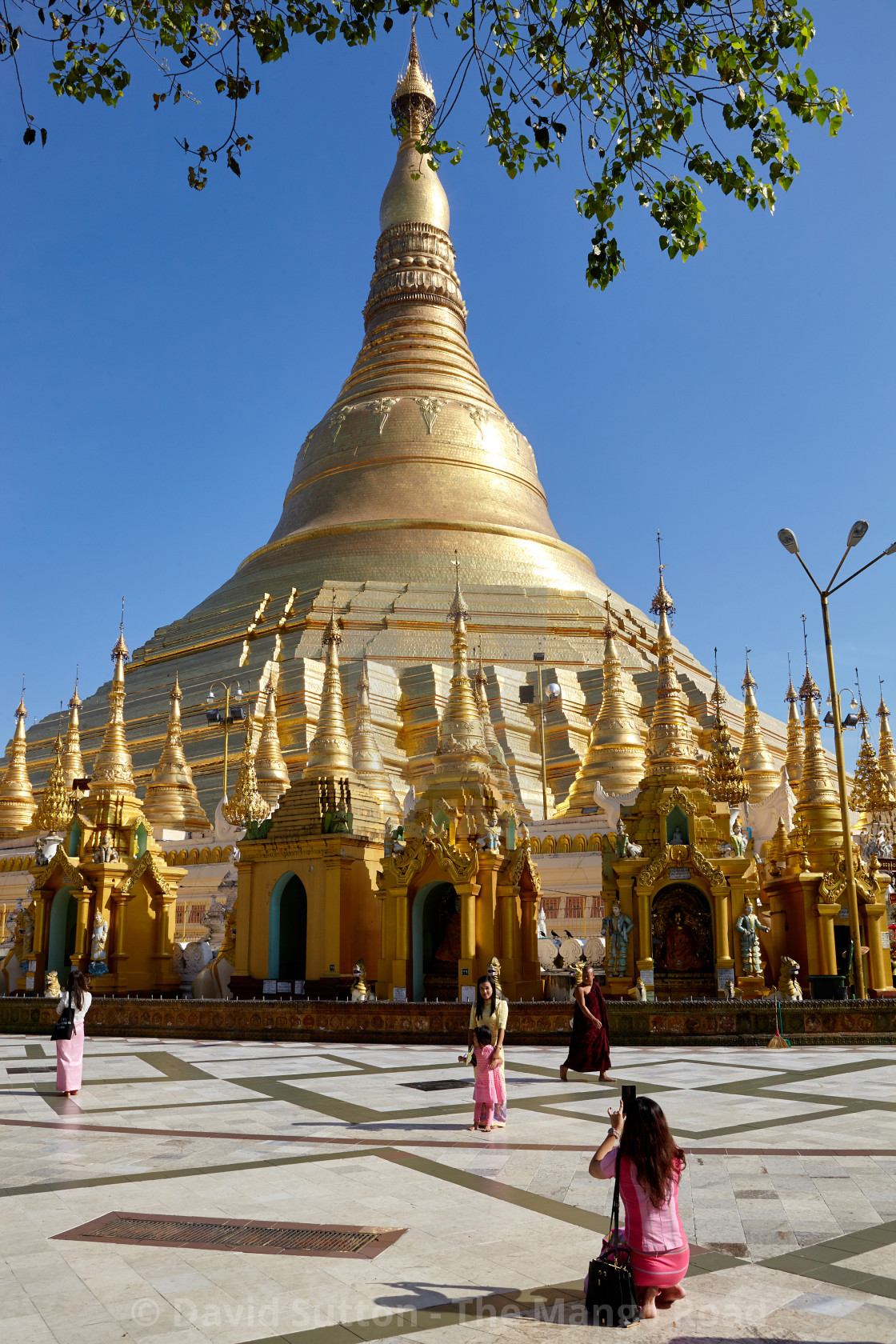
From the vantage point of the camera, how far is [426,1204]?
21.8 feet

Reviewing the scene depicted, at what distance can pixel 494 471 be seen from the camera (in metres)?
55.2

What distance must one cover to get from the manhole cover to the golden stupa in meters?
19.6

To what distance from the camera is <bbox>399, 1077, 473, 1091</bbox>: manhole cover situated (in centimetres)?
1216

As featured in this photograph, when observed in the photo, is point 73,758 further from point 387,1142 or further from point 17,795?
point 387,1142

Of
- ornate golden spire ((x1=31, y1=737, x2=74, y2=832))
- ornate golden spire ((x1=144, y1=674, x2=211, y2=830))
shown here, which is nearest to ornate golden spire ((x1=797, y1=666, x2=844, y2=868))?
ornate golden spire ((x1=144, y1=674, x2=211, y2=830))

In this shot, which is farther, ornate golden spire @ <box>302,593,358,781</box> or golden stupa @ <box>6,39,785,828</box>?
golden stupa @ <box>6,39,785,828</box>

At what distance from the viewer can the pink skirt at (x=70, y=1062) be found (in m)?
11.5

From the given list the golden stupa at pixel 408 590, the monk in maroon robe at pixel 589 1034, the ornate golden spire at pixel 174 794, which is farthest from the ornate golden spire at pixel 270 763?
the monk in maroon robe at pixel 589 1034

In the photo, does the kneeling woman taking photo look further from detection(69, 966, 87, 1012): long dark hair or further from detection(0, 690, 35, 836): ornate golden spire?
detection(0, 690, 35, 836): ornate golden spire

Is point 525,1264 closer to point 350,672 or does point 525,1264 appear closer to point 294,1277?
point 294,1277

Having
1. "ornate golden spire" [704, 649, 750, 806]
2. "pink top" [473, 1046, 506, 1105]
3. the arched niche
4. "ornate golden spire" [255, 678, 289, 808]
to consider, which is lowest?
"pink top" [473, 1046, 506, 1105]

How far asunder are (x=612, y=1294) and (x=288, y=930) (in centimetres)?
2004

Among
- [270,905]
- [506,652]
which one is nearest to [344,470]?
[506,652]

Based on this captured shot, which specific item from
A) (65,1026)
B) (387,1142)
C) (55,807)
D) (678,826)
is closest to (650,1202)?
(387,1142)
